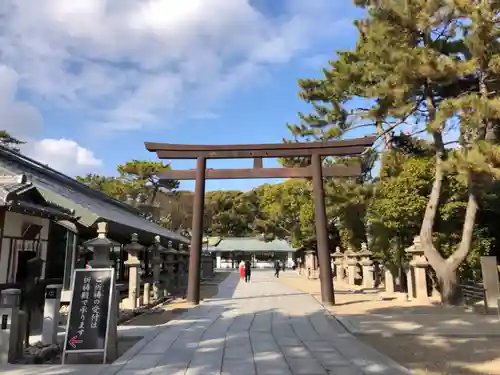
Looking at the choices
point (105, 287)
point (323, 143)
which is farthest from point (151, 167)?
point (105, 287)

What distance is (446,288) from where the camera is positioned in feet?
43.2

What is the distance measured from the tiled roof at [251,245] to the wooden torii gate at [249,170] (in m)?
37.0

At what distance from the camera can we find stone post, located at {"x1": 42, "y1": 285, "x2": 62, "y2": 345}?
7.15 meters

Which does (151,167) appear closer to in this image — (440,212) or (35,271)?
(440,212)

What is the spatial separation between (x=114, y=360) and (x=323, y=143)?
10.4m

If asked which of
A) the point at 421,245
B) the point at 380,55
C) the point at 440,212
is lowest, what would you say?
the point at 421,245

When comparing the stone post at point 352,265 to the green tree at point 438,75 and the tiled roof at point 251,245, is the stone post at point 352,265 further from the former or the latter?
the tiled roof at point 251,245

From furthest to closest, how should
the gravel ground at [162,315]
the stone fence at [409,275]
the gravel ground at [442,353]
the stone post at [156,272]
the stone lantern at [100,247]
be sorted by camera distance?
the stone post at [156,272], the stone fence at [409,275], the gravel ground at [162,315], the stone lantern at [100,247], the gravel ground at [442,353]

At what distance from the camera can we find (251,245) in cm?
5253

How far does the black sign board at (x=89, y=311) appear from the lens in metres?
6.20

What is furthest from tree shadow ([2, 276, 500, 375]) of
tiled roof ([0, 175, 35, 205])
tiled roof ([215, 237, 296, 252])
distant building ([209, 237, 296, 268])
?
distant building ([209, 237, 296, 268])

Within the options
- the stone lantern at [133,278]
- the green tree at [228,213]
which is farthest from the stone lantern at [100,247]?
the green tree at [228,213]

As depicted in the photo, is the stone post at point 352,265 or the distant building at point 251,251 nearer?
the stone post at point 352,265

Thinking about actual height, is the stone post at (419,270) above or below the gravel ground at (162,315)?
above
